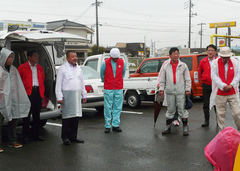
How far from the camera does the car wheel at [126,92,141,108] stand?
32.4ft

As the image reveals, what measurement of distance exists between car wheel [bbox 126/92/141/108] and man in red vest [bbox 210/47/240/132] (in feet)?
14.6

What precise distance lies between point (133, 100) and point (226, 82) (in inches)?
187

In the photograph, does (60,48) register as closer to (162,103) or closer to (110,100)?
(110,100)

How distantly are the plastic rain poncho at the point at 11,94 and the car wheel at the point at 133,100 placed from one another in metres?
4.94

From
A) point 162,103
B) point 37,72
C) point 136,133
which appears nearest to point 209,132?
point 162,103

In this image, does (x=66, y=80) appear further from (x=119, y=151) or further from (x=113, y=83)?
(x=119, y=151)

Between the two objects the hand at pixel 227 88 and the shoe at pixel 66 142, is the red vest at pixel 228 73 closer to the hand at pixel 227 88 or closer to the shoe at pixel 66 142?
the hand at pixel 227 88

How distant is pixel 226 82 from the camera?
552 centimetres

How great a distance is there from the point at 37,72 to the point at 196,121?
14.1ft

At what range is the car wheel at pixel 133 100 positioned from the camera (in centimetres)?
988

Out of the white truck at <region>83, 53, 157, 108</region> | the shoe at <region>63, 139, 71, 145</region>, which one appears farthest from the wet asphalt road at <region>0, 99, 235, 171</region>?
the white truck at <region>83, 53, 157, 108</region>

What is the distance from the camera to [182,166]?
14.3 feet

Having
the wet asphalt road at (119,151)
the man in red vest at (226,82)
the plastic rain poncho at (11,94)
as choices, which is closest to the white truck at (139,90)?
the wet asphalt road at (119,151)

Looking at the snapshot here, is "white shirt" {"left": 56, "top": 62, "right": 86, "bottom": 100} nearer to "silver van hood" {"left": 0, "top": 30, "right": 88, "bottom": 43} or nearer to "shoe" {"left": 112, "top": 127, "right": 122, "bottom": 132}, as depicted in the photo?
"silver van hood" {"left": 0, "top": 30, "right": 88, "bottom": 43}
